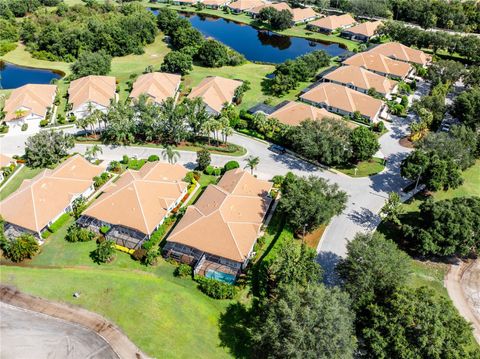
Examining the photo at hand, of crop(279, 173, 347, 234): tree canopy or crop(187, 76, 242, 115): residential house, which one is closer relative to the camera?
crop(279, 173, 347, 234): tree canopy

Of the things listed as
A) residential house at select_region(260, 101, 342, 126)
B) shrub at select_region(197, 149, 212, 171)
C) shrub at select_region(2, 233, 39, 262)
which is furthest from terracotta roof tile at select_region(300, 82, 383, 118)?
shrub at select_region(2, 233, 39, 262)

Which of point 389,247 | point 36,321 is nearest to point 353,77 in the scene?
point 389,247

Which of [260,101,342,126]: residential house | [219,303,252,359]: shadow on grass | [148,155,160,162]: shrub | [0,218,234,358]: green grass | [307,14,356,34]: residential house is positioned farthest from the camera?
[307,14,356,34]: residential house

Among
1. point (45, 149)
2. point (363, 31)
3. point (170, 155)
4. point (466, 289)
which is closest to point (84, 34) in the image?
point (45, 149)

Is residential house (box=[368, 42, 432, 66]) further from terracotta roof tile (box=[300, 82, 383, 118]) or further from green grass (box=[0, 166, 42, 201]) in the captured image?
green grass (box=[0, 166, 42, 201])

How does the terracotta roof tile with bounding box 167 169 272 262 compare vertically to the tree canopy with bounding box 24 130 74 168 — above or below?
above

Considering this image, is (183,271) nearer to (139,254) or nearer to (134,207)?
(139,254)

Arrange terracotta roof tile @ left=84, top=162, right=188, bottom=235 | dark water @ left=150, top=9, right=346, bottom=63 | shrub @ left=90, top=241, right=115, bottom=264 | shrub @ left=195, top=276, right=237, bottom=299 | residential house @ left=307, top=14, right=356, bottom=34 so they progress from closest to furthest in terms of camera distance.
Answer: shrub @ left=195, top=276, right=237, bottom=299, shrub @ left=90, top=241, right=115, bottom=264, terracotta roof tile @ left=84, top=162, right=188, bottom=235, dark water @ left=150, top=9, right=346, bottom=63, residential house @ left=307, top=14, right=356, bottom=34
